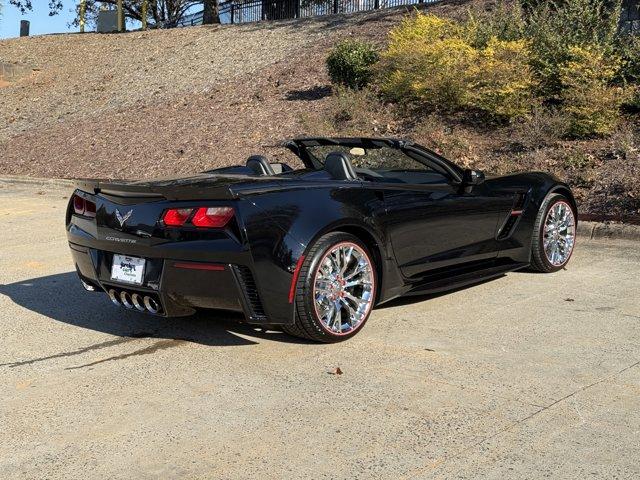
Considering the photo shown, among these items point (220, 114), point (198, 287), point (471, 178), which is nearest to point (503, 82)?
point (220, 114)

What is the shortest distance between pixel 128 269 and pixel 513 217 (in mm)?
3286

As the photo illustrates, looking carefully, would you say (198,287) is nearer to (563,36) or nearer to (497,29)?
(563,36)

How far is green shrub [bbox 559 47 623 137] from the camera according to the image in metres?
12.2

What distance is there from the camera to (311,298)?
201 inches

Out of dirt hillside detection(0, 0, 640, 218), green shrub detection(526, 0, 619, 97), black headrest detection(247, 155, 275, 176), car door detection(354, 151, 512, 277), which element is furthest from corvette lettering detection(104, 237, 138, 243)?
green shrub detection(526, 0, 619, 97)

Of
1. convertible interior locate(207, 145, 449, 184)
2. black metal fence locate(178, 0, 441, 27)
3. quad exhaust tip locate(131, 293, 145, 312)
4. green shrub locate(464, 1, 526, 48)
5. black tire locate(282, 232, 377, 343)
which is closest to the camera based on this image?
black tire locate(282, 232, 377, 343)

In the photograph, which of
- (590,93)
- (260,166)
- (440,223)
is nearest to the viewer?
(440,223)

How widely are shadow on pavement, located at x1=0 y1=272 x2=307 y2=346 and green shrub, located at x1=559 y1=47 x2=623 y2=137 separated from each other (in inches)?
316

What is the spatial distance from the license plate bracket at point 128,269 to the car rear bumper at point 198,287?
0.04 metres

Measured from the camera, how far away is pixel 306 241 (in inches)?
201

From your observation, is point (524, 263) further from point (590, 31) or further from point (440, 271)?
point (590, 31)

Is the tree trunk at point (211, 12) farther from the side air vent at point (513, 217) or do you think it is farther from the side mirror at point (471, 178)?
the side mirror at point (471, 178)

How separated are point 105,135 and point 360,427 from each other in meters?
16.1

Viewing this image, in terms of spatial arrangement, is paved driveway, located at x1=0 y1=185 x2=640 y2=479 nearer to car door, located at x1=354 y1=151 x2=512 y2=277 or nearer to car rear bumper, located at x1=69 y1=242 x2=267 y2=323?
car rear bumper, located at x1=69 y1=242 x2=267 y2=323
